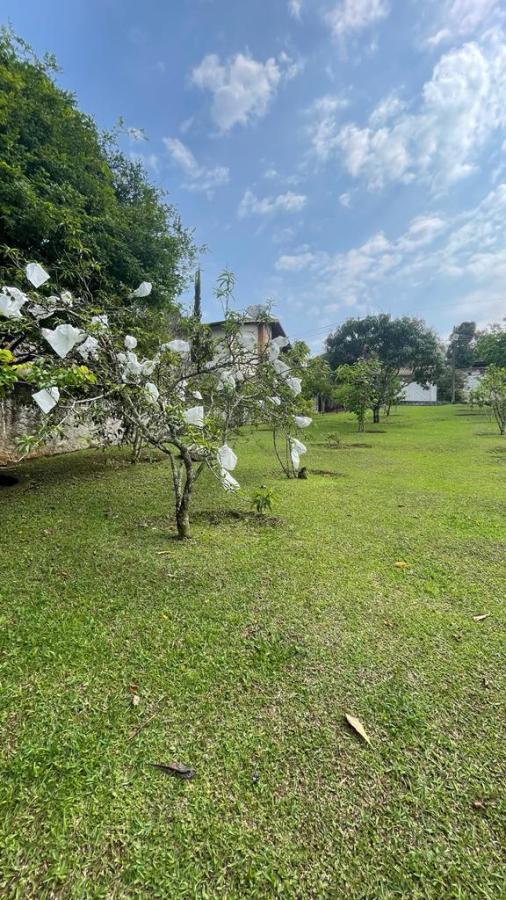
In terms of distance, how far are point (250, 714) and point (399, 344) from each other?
16.5m

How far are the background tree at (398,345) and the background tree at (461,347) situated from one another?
17049 millimetres

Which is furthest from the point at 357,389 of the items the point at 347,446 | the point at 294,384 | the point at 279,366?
the point at 279,366

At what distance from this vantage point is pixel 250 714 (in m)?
1.30

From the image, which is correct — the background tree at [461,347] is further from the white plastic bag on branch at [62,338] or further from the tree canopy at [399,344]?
the white plastic bag on branch at [62,338]

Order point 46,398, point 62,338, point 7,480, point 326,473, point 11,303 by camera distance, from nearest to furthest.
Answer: point 46,398 < point 62,338 < point 11,303 < point 7,480 < point 326,473

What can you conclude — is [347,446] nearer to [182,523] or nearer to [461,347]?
[182,523]

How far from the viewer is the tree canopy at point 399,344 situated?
15445 mm

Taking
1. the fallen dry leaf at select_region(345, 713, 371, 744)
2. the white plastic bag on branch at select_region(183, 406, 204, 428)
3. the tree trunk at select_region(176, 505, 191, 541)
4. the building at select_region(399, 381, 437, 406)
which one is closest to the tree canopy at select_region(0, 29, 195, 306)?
the white plastic bag on branch at select_region(183, 406, 204, 428)

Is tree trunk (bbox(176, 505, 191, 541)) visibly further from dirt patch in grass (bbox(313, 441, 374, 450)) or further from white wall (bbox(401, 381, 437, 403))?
white wall (bbox(401, 381, 437, 403))

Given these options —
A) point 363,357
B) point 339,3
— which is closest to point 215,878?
point 339,3

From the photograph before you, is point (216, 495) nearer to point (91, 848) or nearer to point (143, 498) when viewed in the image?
point (143, 498)

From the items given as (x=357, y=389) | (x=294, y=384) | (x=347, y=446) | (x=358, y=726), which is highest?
(x=357, y=389)

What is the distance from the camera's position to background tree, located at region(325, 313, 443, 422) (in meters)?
15.4

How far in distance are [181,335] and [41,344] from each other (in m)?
1.74
